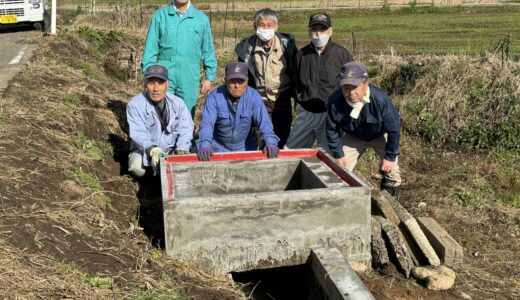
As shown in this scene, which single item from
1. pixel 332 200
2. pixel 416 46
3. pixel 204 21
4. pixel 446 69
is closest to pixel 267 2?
pixel 416 46

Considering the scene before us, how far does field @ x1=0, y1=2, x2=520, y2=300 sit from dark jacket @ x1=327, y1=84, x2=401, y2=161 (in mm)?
1392

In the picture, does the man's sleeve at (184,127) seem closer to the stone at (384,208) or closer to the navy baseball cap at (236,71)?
the navy baseball cap at (236,71)

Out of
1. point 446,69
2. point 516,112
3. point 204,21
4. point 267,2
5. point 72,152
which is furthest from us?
point 267,2

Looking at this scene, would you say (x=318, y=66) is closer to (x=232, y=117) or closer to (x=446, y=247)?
(x=232, y=117)

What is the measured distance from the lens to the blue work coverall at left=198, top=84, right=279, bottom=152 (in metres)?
5.75

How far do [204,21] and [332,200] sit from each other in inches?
121

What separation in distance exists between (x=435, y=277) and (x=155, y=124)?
10.6 feet

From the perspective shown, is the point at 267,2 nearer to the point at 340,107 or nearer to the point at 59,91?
the point at 59,91

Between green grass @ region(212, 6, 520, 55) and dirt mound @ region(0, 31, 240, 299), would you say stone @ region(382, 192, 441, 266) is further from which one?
green grass @ region(212, 6, 520, 55)

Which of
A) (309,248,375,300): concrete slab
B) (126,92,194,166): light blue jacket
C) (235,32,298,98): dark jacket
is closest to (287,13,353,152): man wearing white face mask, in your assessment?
(235,32,298,98): dark jacket

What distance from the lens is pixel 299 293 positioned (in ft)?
17.3

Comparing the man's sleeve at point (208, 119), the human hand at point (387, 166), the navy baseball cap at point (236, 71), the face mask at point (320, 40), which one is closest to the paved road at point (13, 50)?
the man's sleeve at point (208, 119)

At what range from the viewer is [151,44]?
260 inches

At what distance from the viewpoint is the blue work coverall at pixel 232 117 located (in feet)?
18.9
